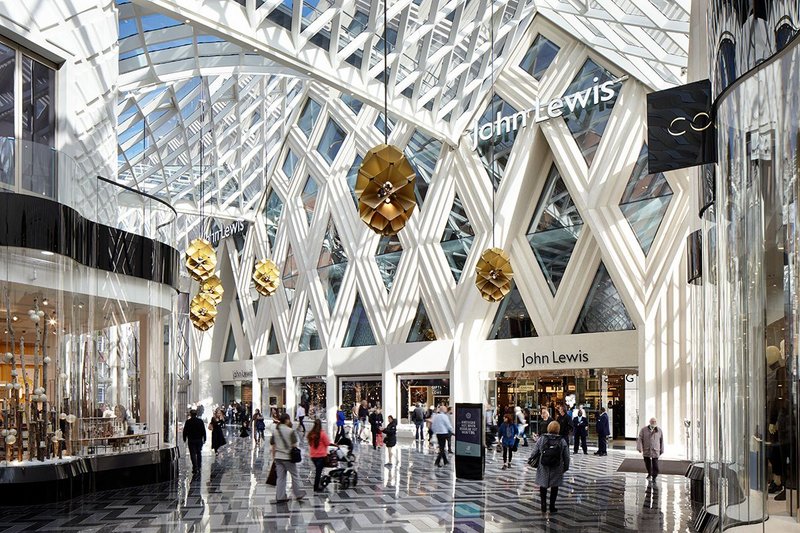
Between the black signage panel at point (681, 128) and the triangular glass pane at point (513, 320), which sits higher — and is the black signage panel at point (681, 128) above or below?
above

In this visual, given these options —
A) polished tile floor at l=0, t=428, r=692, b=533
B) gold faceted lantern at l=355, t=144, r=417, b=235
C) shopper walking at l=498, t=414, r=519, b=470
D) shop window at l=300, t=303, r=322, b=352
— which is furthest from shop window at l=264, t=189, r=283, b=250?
gold faceted lantern at l=355, t=144, r=417, b=235

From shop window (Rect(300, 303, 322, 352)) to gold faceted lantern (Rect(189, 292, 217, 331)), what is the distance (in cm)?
1808

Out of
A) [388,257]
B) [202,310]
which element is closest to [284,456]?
[202,310]

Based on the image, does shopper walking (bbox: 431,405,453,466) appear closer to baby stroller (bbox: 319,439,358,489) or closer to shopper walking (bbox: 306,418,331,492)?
baby stroller (bbox: 319,439,358,489)

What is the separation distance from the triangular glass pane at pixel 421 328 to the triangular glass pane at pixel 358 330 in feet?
11.1

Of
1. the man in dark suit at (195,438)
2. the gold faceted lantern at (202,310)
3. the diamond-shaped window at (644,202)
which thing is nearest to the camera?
the man in dark suit at (195,438)

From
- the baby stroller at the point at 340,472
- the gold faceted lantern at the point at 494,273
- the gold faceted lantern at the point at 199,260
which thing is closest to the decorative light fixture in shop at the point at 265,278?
the gold faceted lantern at the point at 199,260

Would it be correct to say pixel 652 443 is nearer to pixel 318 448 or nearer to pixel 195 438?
pixel 318 448

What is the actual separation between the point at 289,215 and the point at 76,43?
28.0m

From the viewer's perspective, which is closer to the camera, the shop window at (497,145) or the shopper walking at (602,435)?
the shopper walking at (602,435)

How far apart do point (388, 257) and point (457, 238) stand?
5059 millimetres

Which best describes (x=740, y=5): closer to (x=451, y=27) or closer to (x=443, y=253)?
(x=451, y=27)

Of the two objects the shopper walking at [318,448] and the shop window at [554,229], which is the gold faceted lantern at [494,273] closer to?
the shopper walking at [318,448]

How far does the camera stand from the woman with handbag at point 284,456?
13156mm
